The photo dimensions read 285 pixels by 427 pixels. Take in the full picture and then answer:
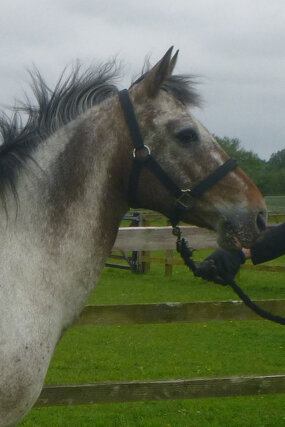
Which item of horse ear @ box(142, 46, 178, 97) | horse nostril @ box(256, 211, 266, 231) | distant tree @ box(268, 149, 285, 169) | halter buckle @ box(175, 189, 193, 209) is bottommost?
horse nostril @ box(256, 211, 266, 231)

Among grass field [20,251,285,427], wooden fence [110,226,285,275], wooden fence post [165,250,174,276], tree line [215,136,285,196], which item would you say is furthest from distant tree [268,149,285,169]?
wooden fence [110,226,285,275]

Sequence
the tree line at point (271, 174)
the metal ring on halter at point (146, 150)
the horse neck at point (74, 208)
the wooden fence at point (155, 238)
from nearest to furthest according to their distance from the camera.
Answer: the horse neck at point (74, 208), the metal ring on halter at point (146, 150), the wooden fence at point (155, 238), the tree line at point (271, 174)

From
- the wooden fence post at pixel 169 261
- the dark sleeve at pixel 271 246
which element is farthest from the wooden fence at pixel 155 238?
the wooden fence post at pixel 169 261

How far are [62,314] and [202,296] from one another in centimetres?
986

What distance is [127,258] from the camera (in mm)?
16688

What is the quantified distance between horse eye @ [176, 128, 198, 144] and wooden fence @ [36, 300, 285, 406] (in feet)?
7.34

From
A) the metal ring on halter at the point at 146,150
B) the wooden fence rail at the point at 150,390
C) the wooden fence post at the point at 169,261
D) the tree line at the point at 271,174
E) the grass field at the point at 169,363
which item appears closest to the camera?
the metal ring on halter at the point at 146,150

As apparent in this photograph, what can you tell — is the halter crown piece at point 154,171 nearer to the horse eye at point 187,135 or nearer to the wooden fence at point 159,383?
the horse eye at point 187,135

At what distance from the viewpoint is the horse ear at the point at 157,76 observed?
2.87m

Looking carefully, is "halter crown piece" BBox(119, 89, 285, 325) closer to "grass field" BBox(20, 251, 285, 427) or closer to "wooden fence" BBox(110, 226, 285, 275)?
"wooden fence" BBox(110, 226, 285, 275)

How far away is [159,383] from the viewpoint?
4.71 m

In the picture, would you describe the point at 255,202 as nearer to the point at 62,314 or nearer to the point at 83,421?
the point at 62,314

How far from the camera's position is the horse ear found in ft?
9.41

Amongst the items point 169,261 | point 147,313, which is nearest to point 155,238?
point 147,313
